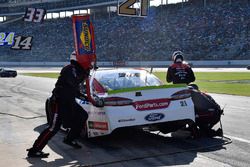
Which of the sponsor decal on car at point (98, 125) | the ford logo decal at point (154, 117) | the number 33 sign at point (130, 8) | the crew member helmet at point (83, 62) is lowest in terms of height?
the sponsor decal on car at point (98, 125)

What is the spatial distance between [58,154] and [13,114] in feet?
18.3

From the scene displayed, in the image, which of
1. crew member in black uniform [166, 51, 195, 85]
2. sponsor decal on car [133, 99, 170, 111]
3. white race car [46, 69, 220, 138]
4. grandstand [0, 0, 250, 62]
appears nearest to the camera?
white race car [46, 69, 220, 138]

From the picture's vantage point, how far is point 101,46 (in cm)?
6988

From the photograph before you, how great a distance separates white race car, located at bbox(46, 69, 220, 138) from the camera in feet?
20.6

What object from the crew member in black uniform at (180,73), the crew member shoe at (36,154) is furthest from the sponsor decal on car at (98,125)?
the crew member in black uniform at (180,73)

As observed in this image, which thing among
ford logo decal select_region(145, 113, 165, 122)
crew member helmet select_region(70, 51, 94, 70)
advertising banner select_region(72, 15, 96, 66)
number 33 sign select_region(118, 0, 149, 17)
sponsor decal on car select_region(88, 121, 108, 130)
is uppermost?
number 33 sign select_region(118, 0, 149, 17)

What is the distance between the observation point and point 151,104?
6.46 m

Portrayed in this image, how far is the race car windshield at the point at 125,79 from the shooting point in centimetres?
721

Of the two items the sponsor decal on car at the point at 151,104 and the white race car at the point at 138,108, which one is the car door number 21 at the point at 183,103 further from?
the sponsor decal on car at the point at 151,104

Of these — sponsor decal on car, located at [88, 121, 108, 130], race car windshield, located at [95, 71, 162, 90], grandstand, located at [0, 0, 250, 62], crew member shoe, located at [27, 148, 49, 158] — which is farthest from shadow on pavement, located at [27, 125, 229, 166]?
grandstand, located at [0, 0, 250, 62]

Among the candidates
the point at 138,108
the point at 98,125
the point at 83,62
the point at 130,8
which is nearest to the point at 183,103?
the point at 138,108

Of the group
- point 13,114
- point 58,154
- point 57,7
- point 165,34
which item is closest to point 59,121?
point 58,154

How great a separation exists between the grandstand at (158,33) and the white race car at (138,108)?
149 feet

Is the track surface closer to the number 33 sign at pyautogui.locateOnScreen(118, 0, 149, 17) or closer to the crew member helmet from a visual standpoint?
the crew member helmet
